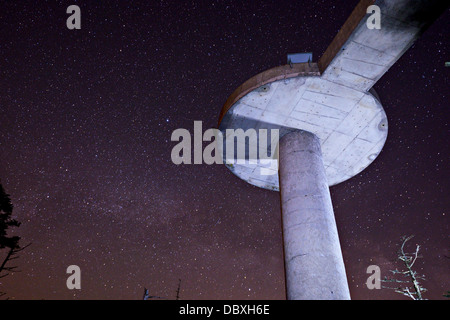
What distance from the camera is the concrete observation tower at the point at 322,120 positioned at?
5285 millimetres

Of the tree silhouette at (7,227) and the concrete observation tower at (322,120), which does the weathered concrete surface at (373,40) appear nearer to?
the concrete observation tower at (322,120)

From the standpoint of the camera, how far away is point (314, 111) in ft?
24.2

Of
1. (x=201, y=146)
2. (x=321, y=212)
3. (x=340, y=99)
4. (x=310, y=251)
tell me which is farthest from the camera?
(x=201, y=146)

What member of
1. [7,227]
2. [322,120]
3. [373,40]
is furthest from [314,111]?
[7,227]

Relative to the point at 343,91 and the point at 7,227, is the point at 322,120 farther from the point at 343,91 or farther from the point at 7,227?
the point at 7,227

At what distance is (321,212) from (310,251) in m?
0.97

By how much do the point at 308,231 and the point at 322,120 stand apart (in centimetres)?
338

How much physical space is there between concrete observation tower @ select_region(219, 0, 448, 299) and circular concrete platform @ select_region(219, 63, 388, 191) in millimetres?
25

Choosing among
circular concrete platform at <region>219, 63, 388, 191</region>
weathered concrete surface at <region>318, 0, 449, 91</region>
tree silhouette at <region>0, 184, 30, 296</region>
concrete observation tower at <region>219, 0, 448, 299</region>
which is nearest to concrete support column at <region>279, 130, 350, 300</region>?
concrete observation tower at <region>219, 0, 448, 299</region>

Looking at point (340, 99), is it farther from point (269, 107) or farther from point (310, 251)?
point (310, 251)

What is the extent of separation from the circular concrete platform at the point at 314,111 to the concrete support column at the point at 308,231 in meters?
0.90

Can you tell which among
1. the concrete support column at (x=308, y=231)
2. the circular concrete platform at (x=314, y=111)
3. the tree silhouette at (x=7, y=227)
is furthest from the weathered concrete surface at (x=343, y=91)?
the tree silhouette at (x=7, y=227)

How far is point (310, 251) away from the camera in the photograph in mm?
5527
